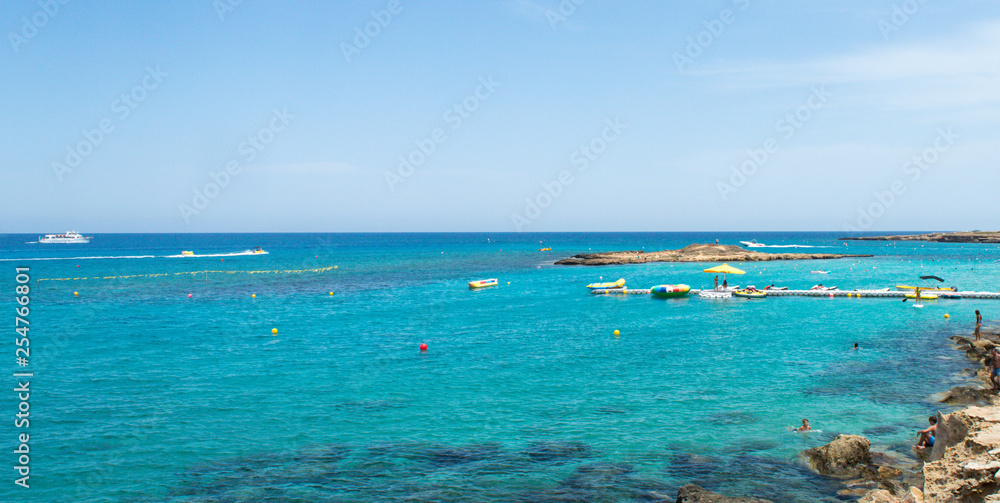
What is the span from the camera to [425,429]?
63.4ft

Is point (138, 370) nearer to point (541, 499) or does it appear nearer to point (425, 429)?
point (425, 429)

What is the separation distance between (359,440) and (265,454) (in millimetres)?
2611

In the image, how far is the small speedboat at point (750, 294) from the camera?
178 feet

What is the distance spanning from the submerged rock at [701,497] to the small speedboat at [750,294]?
43.4 m

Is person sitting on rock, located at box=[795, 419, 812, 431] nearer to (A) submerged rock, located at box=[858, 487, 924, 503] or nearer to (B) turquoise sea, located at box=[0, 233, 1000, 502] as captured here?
(B) turquoise sea, located at box=[0, 233, 1000, 502]

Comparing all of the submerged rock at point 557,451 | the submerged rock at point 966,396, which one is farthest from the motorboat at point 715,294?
the submerged rock at point 557,451

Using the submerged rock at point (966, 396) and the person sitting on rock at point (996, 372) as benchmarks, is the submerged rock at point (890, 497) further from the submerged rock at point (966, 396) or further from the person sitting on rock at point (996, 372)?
the person sitting on rock at point (996, 372)

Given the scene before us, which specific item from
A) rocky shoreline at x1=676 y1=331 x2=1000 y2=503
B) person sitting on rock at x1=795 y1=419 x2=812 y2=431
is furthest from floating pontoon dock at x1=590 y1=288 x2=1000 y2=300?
person sitting on rock at x1=795 y1=419 x2=812 y2=431

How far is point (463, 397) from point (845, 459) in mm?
12359

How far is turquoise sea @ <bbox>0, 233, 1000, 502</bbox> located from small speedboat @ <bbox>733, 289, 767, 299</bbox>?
635 cm

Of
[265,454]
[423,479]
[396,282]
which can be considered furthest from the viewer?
[396,282]

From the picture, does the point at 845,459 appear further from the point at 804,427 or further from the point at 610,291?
the point at 610,291

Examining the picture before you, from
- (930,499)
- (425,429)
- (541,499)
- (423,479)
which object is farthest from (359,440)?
(930,499)

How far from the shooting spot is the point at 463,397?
22922 mm
